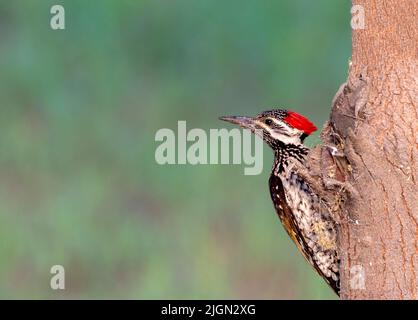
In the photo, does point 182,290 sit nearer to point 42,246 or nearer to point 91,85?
point 42,246

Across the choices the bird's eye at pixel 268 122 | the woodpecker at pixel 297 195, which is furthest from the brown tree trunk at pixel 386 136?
the bird's eye at pixel 268 122

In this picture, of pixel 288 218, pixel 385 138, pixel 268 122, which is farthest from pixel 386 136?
pixel 268 122

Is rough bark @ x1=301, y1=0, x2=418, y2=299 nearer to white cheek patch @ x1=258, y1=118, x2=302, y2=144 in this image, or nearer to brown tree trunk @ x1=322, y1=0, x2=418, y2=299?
brown tree trunk @ x1=322, y1=0, x2=418, y2=299

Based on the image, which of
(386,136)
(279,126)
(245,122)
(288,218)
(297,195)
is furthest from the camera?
(245,122)

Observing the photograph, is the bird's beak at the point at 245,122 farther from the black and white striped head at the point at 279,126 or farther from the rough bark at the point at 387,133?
the rough bark at the point at 387,133

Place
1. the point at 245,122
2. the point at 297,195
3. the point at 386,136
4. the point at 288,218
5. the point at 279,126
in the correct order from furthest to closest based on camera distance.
Result: 1. the point at 245,122
2. the point at 279,126
3. the point at 288,218
4. the point at 297,195
5. the point at 386,136

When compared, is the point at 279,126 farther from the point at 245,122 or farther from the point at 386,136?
the point at 386,136
